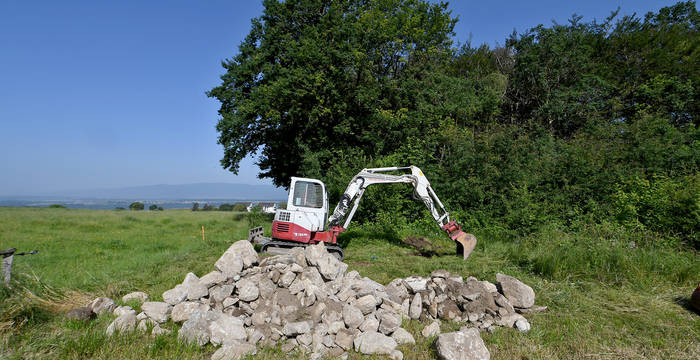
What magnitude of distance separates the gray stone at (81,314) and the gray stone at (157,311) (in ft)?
2.53

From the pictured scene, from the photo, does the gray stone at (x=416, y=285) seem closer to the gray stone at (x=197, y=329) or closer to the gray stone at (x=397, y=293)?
the gray stone at (x=397, y=293)

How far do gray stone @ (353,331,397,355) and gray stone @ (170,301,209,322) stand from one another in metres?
2.24

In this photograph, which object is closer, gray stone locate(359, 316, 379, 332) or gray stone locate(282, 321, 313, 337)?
gray stone locate(282, 321, 313, 337)

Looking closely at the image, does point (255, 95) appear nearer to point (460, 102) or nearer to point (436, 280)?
point (460, 102)


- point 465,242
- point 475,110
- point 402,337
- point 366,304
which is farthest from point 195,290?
point 475,110

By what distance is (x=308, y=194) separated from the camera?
9.20 m

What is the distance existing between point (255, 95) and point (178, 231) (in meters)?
7.58

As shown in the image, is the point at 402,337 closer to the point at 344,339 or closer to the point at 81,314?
the point at 344,339

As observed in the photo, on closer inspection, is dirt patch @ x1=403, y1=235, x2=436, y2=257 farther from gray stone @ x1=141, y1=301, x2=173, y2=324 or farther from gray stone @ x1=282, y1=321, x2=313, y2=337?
gray stone @ x1=141, y1=301, x2=173, y2=324

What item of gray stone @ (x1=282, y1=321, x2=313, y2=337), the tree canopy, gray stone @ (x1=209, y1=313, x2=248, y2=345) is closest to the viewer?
gray stone @ (x1=209, y1=313, x2=248, y2=345)

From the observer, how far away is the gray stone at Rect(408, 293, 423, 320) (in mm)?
5539

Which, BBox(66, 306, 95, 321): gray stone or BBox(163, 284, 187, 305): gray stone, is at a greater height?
BBox(163, 284, 187, 305): gray stone

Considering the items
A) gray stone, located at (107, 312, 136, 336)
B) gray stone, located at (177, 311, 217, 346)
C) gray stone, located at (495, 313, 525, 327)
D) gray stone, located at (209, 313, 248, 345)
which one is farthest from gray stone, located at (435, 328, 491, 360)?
gray stone, located at (107, 312, 136, 336)

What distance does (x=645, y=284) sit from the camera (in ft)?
21.6
